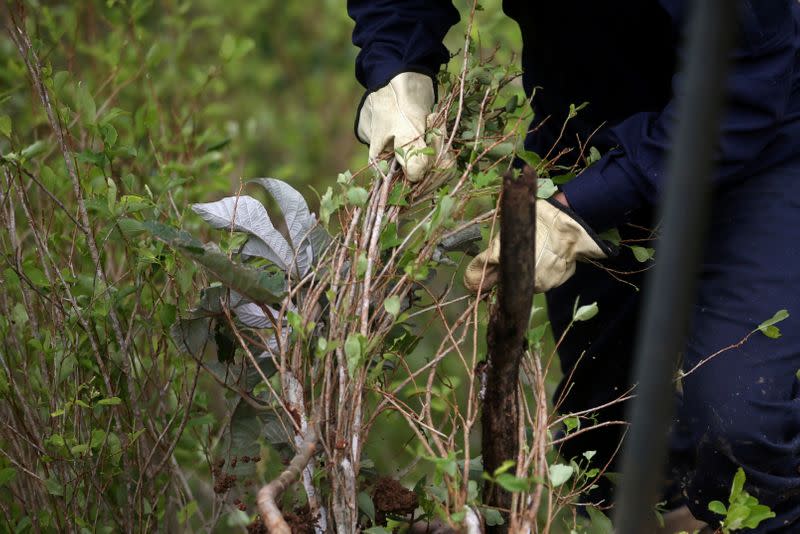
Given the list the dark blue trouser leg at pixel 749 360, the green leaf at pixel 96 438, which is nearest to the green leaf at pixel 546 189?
the dark blue trouser leg at pixel 749 360

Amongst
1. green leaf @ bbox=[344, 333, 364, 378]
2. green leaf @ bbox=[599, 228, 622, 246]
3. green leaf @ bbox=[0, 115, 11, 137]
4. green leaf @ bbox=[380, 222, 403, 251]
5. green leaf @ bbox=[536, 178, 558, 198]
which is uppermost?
green leaf @ bbox=[0, 115, 11, 137]

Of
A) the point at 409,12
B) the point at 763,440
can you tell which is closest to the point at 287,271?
the point at 409,12

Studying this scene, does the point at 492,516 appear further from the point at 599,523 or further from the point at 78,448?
the point at 78,448

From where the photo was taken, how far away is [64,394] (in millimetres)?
2068

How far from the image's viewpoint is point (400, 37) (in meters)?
2.24

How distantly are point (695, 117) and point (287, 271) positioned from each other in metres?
1.06

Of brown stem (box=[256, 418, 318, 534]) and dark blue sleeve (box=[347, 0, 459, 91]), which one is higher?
dark blue sleeve (box=[347, 0, 459, 91])

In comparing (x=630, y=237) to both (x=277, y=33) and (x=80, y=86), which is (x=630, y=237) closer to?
(x=80, y=86)

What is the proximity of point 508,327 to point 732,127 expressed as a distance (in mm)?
665

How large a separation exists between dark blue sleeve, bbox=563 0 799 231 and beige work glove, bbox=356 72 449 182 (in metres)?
0.34

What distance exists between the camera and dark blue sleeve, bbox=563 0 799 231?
1.78m

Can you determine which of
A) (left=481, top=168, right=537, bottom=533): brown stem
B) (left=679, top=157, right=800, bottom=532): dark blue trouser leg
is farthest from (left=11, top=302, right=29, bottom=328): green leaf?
(left=679, top=157, right=800, bottom=532): dark blue trouser leg

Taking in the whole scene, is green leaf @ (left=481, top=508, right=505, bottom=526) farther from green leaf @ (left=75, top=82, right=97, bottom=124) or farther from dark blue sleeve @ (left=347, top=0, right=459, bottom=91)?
green leaf @ (left=75, top=82, right=97, bottom=124)

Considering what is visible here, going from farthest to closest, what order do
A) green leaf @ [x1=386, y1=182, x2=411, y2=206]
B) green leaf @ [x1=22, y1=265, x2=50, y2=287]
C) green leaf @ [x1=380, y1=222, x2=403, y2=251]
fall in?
green leaf @ [x1=22, y1=265, x2=50, y2=287], green leaf @ [x1=386, y1=182, x2=411, y2=206], green leaf @ [x1=380, y1=222, x2=403, y2=251]
